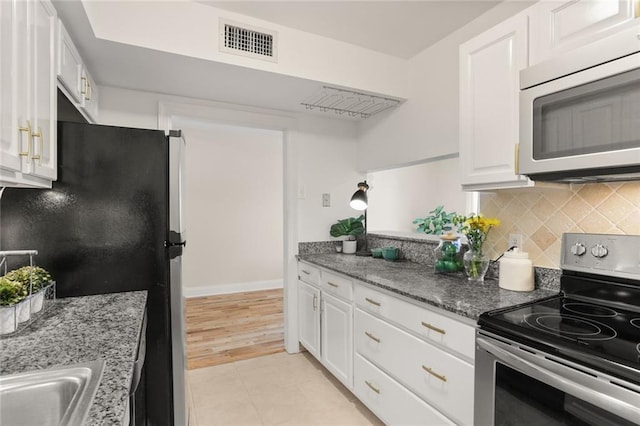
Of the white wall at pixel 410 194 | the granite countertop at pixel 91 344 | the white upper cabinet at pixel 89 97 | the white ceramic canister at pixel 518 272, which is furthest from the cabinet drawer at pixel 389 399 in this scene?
the white upper cabinet at pixel 89 97

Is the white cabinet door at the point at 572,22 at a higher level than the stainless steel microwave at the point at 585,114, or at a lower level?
higher

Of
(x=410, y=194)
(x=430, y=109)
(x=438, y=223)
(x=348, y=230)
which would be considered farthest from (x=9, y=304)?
(x=410, y=194)

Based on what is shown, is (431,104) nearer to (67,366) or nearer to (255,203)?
(67,366)

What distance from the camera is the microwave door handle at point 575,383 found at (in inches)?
33.1

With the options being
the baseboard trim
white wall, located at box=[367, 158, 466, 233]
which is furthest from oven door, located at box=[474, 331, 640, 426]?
the baseboard trim

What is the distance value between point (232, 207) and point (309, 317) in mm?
2640

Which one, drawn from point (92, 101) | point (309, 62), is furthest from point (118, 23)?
point (309, 62)

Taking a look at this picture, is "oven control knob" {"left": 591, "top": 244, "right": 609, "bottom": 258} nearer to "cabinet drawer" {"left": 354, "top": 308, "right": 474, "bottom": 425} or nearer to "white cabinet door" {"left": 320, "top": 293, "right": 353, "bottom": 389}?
"cabinet drawer" {"left": 354, "top": 308, "right": 474, "bottom": 425}

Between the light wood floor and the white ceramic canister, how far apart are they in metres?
2.06

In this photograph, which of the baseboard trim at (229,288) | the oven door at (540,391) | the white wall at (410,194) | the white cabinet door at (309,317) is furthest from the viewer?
the baseboard trim at (229,288)

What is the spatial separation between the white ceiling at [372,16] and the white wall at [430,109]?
0.07 meters

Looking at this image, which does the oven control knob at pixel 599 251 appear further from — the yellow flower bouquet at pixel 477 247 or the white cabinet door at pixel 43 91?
the white cabinet door at pixel 43 91

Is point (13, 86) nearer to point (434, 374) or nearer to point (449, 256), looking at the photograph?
point (434, 374)

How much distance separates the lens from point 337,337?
2260 millimetres
